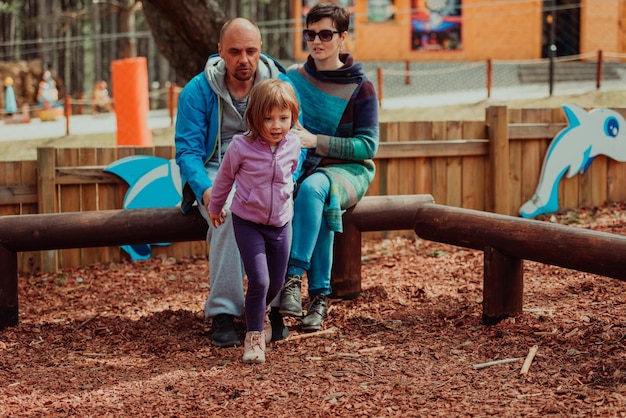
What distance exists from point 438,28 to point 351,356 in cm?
1965

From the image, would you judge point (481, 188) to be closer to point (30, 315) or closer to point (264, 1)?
point (30, 315)

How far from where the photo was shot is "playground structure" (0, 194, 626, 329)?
4.17 meters

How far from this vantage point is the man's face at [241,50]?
4.47 m

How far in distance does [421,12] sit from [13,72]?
1036 cm

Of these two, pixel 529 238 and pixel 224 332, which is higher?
pixel 529 238

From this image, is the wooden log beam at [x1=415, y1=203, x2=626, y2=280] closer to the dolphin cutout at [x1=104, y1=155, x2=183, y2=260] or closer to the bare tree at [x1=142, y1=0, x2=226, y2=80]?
the dolphin cutout at [x1=104, y1=155, x2=183, y2=260]

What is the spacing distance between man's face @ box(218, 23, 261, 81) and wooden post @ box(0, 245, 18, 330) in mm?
1599

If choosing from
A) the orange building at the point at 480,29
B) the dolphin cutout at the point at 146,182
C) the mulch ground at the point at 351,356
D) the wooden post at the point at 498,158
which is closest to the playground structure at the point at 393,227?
the mulch ground at the point at 351,356

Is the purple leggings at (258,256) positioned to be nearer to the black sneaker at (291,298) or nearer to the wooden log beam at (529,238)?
the black sneaker at (291,298)

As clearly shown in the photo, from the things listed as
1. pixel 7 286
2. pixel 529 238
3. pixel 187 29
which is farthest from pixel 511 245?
pixel 187 29

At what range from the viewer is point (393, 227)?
17.3 feet

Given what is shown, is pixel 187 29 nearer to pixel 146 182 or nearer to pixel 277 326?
pixel 146 182

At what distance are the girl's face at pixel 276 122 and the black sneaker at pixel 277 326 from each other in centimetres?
100

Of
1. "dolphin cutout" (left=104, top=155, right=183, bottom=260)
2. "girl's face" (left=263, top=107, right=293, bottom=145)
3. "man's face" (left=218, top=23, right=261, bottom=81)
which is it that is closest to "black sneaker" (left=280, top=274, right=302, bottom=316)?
"girl's face" (left=263, top=107, right=293, bottom=145)
